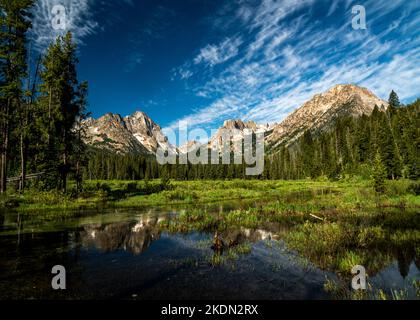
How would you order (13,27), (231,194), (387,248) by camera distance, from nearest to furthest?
1. (387,248)
2. (13,27)
3. (231,194)

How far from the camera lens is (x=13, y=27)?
87.6 ft

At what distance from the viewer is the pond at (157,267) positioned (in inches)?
326

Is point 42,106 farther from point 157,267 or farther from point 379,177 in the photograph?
point 379,177

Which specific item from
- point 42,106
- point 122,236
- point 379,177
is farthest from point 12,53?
point 379,177

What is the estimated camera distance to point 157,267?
10.9 metres

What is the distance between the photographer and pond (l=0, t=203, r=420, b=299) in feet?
27.2

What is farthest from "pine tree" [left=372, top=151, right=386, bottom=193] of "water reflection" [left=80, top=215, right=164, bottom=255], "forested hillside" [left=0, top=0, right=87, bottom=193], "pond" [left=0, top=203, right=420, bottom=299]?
"forested hillside" [left=0, top=0, right=87, bottom=193]

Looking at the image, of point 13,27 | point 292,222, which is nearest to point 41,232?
point 292,222

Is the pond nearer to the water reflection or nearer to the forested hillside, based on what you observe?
the water reflection

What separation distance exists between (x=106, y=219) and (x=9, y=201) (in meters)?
12.1

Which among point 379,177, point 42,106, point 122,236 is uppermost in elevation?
point 42,106

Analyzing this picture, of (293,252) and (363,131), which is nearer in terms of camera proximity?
(293,252)

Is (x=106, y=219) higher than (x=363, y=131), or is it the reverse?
(x=363, y=131)
